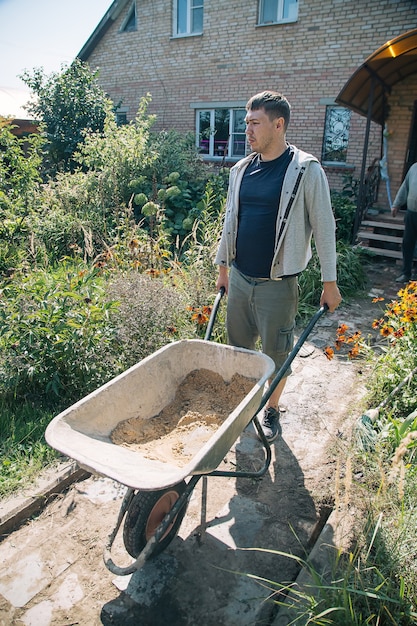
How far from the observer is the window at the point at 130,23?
13445mm

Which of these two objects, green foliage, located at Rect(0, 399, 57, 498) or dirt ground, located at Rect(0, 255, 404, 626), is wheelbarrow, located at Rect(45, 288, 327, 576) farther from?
green foliage, located at Rect(0, 399, 57, 498)

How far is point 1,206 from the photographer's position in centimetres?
617

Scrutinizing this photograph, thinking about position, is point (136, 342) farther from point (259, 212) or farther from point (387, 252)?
point (387, 252)

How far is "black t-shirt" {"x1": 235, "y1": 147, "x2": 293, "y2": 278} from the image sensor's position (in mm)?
2629

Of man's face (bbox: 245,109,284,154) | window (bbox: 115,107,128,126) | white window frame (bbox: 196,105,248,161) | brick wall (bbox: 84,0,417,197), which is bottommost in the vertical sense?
man's face (bbox: 245,109,284,154)

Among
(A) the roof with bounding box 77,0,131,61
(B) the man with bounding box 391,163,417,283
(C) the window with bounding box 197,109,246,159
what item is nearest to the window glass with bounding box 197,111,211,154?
(C) the window with bounding box 197,109,246,159

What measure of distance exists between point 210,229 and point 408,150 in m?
6.12

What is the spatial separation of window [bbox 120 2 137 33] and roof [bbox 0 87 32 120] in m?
3.73

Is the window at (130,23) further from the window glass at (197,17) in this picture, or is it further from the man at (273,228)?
the man at (273,228)

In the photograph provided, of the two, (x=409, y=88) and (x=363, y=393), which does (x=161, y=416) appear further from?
(x=409, y=88)

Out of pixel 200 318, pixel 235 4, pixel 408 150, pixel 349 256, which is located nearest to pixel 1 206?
pixel 200 318

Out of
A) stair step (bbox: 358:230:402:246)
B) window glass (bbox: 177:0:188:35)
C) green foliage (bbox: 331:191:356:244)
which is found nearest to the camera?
stair step (bbox: 358:230:402:246)

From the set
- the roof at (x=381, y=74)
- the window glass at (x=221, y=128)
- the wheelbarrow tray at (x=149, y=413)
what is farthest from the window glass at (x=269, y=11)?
the wheelbarrow tray at (x=149, y=413)

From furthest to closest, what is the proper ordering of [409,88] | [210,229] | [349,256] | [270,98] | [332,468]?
[409,88], [349,256], [210,229], [332,468], [270,98]
